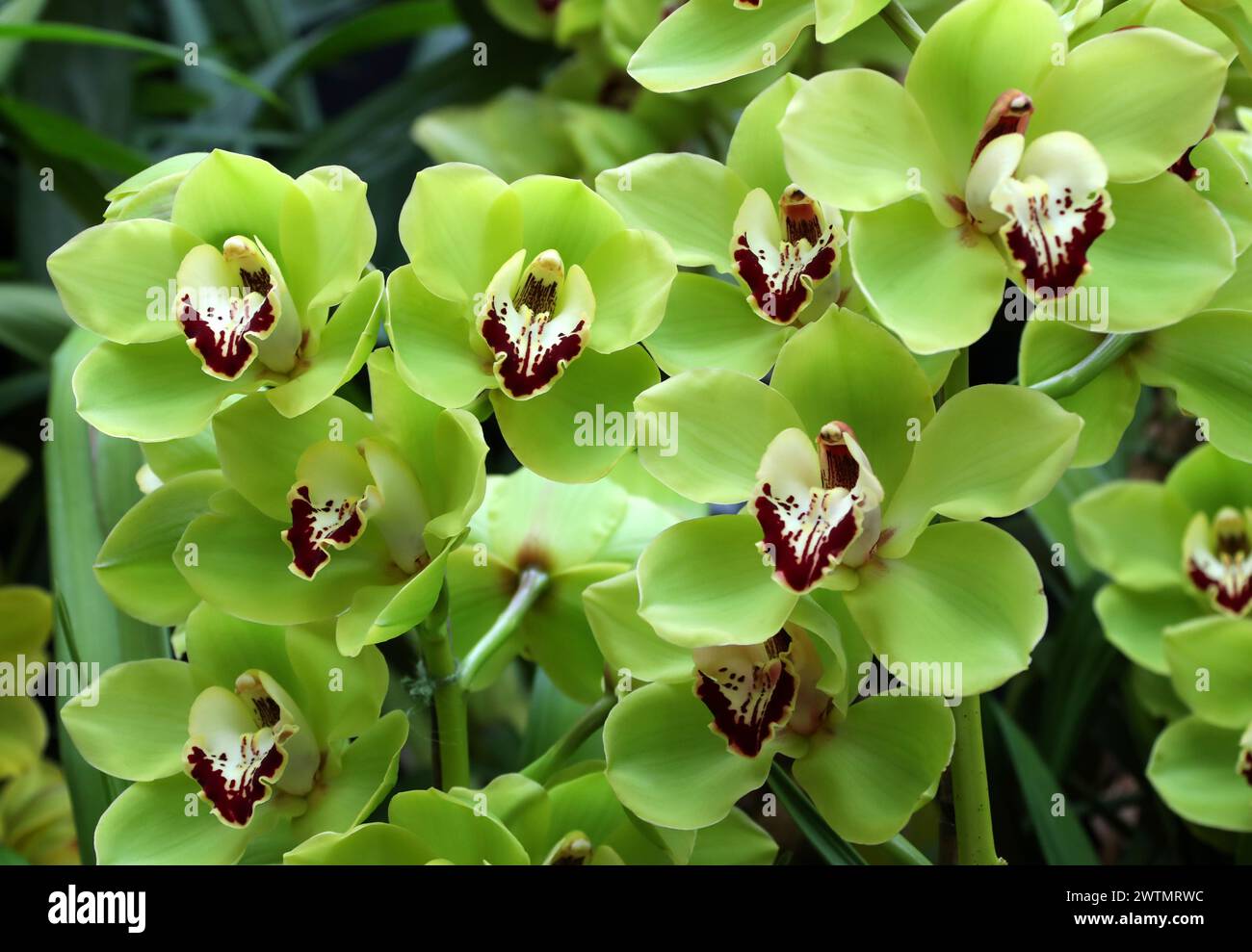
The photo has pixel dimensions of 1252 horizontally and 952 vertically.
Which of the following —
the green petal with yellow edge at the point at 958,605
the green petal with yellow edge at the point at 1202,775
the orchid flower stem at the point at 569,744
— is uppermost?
the green petal with yellow edge at the point at 958,605

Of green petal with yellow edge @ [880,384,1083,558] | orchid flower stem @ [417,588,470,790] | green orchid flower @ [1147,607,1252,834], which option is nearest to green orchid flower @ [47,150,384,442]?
orchid flower stem @ [417,588,470,790]

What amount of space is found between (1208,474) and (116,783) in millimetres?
609

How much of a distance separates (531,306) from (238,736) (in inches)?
8.2

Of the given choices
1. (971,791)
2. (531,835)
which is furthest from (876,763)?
(531,835)

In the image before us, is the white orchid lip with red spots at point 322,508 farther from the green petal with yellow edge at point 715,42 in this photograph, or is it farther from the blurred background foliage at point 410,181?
the green petal with yellow edge at point 715,42

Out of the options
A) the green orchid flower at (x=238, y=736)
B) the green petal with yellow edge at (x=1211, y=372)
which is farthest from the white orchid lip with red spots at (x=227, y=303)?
the green petal with yellow edge at (x=1211, y=372)

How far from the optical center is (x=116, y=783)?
0.56 metres

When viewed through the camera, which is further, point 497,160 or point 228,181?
point 497,160

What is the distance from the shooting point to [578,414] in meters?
0.47

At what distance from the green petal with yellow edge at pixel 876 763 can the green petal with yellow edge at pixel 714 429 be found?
109 millimetres

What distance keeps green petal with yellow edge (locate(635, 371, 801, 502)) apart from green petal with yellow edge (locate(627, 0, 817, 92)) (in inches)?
5.2

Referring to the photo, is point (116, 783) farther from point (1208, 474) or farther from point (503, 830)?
point (1208, 474)

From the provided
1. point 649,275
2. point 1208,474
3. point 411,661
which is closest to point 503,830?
point 411,661

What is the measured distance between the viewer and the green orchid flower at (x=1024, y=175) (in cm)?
41
